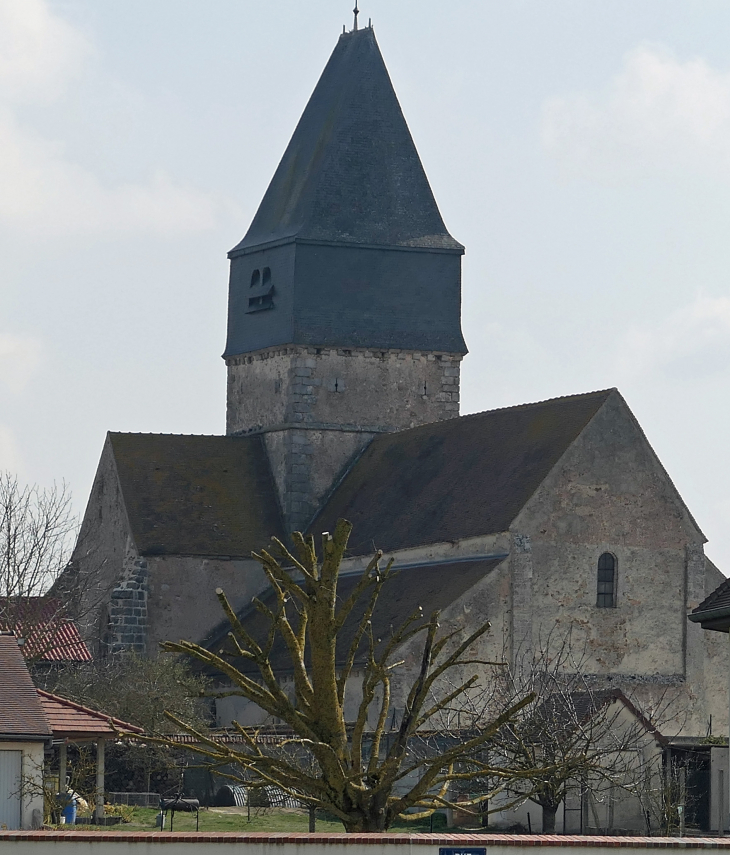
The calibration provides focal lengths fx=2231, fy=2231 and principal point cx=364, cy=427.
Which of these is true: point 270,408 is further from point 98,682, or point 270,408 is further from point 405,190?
point 98,682

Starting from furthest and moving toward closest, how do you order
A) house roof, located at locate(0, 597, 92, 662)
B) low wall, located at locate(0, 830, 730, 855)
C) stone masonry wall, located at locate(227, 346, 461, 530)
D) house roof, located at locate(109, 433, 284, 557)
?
stone masonry wall, located at locate(227, 346, 461, 530) → house roof, located at locate(109, 433, 284, 557) → house roof, located at locate(0, 597, 92, 662) → low wall, located at locate(0, 830, 730, 855)

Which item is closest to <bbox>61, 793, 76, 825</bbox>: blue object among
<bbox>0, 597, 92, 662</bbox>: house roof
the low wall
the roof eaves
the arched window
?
<bbox>0, 597, 92, 662</bbox>: house roof

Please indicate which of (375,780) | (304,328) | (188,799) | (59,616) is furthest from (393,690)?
(375,780)

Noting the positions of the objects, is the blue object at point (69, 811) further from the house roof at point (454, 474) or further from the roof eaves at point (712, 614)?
the house roof at point (454, 474)

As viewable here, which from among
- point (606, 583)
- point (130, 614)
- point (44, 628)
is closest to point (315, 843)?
point (606, 583)

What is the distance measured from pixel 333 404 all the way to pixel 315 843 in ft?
100.0

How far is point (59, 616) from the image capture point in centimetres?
4475

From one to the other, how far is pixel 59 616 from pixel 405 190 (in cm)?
1239

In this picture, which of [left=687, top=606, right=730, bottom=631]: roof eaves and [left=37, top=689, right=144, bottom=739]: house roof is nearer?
[left=687, top=606, right=730, bottom=631]: roof eaves

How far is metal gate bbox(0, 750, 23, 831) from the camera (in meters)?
30.6

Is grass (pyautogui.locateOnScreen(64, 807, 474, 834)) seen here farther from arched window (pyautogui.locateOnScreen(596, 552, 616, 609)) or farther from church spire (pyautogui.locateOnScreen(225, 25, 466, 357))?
church spire (pyautogui.locateOnScreen(225, 25, 466, 357))

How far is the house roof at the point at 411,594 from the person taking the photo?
130 feet

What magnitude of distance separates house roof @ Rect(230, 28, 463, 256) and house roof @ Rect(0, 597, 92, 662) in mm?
9677

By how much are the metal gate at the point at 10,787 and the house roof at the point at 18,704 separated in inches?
16.8
